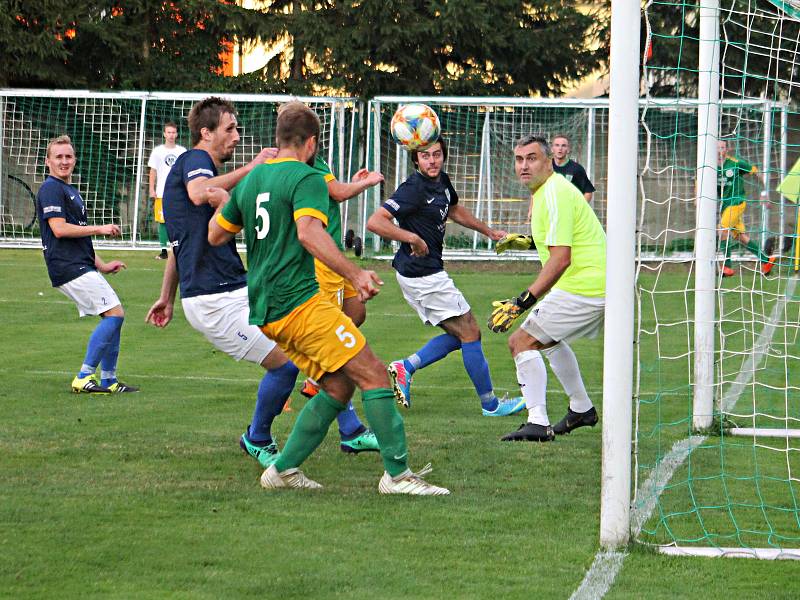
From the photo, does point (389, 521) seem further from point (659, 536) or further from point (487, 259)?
point (487, 259)

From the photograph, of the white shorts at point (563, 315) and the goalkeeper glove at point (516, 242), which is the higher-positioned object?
the goalkeeper glove at point (516, 242)

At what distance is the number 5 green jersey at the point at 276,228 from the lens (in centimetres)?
591

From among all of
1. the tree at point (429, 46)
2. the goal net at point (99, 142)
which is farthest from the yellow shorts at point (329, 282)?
the tree at point (429, 46)

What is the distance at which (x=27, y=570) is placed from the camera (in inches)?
187

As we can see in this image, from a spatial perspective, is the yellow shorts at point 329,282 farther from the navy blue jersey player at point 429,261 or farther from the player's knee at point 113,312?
the player's knee at point 113,312

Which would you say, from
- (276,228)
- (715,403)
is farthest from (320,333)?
(715,403)

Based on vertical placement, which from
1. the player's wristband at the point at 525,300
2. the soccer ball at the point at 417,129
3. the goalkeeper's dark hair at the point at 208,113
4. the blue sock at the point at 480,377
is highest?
the soccer ball at the point at 417,129

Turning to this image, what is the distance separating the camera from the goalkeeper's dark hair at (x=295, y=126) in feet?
19.9

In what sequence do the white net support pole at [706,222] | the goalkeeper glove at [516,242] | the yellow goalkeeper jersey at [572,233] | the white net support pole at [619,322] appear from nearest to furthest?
the white net support pole at [619,322] < the yellow goalkeeper jersey at [572,233] < the white net support pole at [706,222] < the goalkeeper glove at [516,242]

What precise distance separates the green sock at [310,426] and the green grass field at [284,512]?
0.67ft

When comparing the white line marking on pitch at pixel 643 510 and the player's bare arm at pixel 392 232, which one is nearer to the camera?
the white line marking on pitch at pixel 643 510

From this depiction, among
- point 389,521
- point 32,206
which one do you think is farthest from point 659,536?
point 32,206

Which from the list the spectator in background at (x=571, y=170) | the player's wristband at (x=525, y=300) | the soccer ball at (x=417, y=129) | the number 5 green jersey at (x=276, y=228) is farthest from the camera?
the spectator in background at (x=571, y=170)

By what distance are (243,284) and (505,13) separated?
22500 mm
